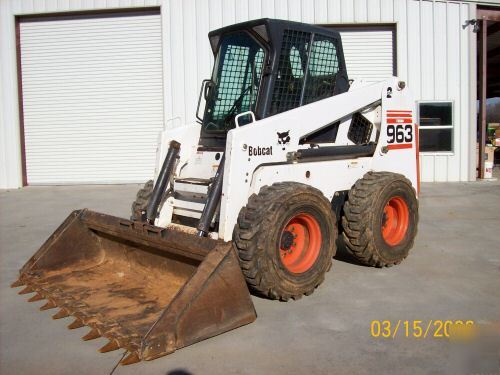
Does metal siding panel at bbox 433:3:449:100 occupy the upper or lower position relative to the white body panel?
upper

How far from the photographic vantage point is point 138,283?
4793 millimetres

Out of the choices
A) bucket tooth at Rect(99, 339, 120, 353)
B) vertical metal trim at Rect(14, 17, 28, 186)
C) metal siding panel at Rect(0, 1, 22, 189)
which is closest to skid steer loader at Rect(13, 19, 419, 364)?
bucket tooth at Rect(99, 339, 120, 353)

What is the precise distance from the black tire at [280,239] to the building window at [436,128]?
9.62m

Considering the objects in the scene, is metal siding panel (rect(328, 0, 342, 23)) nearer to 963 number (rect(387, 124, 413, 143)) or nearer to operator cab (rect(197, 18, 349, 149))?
963 number (rect(387, 124, 413, 143))

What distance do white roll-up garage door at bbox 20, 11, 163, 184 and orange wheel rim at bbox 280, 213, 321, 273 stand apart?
384 inches

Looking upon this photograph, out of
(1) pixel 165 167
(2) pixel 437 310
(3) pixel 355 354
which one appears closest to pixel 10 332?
(1) pixel 165 167

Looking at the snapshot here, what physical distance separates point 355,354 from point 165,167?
114 inches

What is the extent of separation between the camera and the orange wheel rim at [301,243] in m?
4.65

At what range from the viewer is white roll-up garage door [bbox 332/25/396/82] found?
13.6 metres

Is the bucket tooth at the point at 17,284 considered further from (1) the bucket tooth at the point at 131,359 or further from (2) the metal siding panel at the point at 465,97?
(2) the metal siding panel at the point at 465,97

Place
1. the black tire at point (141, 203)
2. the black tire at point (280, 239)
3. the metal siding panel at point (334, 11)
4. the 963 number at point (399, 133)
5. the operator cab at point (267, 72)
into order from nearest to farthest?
1. the black tire at point (280, 239)
2. the operator cab at point (267, 72)
3. the black tire at point (141, 203)
4. the 963 number at point (399, 133)
5. the metal siding panel at point (334, 11)

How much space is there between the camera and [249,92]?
210 inches

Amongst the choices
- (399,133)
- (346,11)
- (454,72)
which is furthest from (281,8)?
(399,133)

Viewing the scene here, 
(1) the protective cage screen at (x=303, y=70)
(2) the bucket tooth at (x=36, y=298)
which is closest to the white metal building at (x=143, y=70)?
(1) the protective cage screen at (x=303, y=70)
